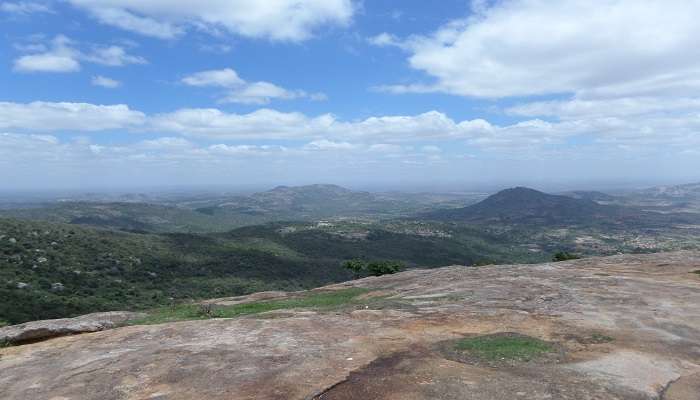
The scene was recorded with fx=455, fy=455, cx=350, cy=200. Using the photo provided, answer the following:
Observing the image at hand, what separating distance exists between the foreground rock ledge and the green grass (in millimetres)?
546

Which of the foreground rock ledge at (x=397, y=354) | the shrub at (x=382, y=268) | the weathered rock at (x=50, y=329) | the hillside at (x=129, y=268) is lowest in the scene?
the hillside at (x=129, y=268)

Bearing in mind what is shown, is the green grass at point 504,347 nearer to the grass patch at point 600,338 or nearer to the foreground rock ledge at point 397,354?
the foreground rock ledge at point 397,354

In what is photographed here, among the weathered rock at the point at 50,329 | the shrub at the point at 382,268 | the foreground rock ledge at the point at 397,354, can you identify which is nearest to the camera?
the foreground rock ledge at the point at 397,354

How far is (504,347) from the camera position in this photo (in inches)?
547

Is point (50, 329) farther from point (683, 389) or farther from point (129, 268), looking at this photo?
point (129, 268)

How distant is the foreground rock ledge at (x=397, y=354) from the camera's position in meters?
10.8

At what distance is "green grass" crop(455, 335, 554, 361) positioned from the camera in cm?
1306

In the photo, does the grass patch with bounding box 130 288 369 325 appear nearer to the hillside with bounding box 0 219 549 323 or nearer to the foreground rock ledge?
the foreground rock ledge

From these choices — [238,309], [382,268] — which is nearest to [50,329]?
[238,309]

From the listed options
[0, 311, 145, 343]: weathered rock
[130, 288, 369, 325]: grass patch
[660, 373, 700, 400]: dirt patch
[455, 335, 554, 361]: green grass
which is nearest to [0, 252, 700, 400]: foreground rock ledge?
[660, 373, 700, 400]: dirt patch

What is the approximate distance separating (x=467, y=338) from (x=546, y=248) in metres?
188

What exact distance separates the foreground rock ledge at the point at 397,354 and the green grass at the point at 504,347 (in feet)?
1.79

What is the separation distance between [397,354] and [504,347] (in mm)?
3348

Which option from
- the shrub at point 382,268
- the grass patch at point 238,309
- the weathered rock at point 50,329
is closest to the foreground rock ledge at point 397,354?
the weathered rock at point 50,329
